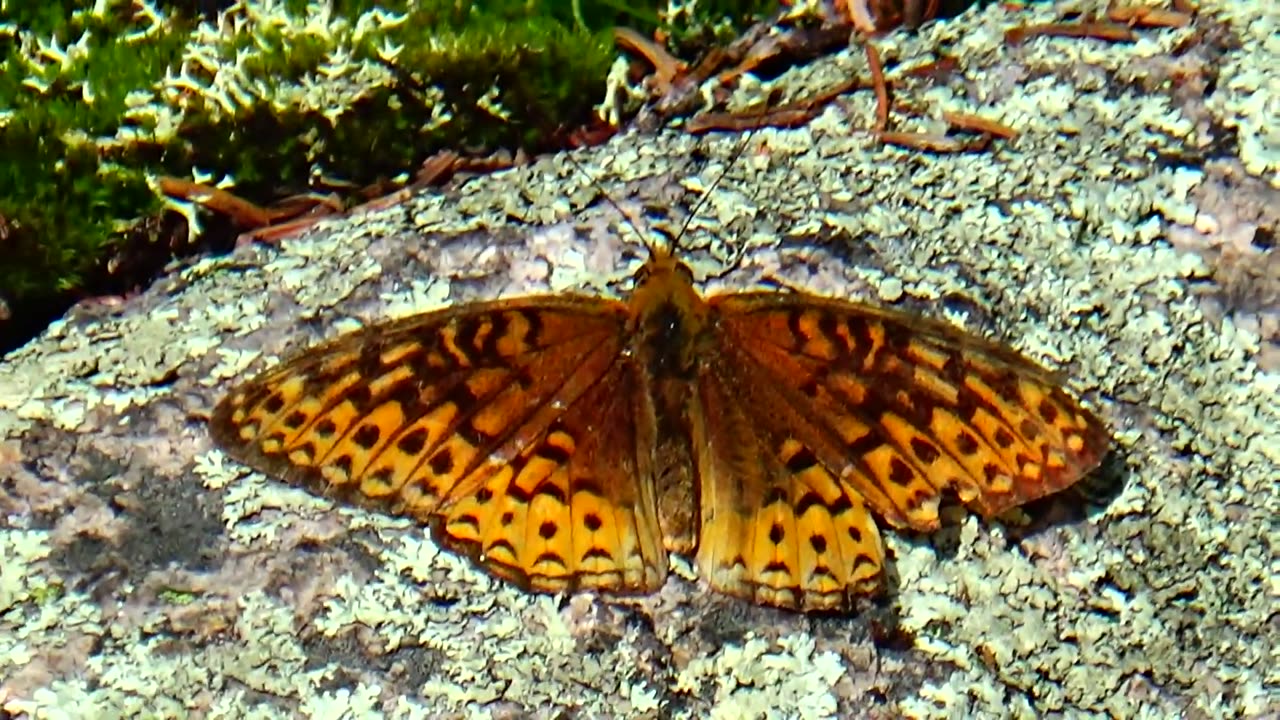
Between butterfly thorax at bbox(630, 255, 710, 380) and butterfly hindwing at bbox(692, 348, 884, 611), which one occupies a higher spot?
butterfly thorax at bbox(630, 255, 710, 380)

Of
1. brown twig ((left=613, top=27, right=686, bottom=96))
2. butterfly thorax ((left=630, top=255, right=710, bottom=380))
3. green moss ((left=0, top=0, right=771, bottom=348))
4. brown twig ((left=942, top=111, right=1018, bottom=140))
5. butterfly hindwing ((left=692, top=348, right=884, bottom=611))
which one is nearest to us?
butterfly hindwing ((left=692, top=348, right=884, bottom=611))

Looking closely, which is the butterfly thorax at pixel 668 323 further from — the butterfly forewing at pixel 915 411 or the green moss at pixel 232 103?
the green moss at pixel 232 103

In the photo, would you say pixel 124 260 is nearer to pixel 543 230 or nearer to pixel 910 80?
pixel 543 230

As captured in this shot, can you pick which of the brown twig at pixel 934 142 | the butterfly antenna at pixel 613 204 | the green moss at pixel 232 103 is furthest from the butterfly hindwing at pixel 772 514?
the green moss at pixel 232 103

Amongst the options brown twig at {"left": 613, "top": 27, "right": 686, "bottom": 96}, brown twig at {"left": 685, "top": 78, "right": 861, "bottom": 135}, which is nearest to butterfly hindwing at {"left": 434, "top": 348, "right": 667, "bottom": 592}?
brown twig at {"left": 685, "top": 78, "right": 861, "bottom": 135}

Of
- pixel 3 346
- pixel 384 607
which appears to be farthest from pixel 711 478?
pixel 3 346

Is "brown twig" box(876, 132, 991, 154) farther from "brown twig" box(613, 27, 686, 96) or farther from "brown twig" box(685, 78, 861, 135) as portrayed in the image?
"brown twig" box(613, 27, 686, 96)

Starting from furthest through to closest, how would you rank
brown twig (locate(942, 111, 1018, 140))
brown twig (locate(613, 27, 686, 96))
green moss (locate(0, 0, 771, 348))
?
brown twig (locate(613, 27, 686, 96)), brown twig (locate(942, 111, 1018, 140)), green moss (locate(0, 0, 771, 348))
